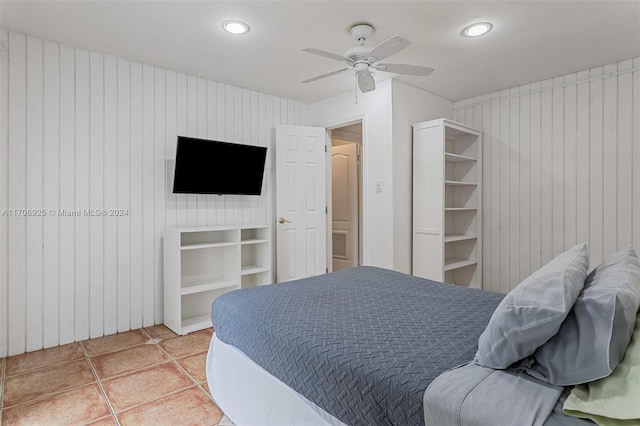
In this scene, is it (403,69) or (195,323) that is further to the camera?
(195,323)

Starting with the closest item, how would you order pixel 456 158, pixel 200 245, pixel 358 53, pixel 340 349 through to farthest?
pixel 340 349
pixel 358 53
pixel 200 245
pixel 456 158

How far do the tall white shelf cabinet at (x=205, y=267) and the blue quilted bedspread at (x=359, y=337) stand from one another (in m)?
1.43

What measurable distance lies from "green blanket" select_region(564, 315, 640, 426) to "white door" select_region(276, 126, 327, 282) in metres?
3.39

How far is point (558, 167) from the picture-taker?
3693mm

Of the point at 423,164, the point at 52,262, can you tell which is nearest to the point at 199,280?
the point at 52,262

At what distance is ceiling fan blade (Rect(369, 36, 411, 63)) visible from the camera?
2156mm

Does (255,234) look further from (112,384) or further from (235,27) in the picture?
(235,27)

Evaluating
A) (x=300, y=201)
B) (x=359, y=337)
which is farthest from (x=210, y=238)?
(x=359, y=337)

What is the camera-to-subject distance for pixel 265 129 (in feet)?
13.8

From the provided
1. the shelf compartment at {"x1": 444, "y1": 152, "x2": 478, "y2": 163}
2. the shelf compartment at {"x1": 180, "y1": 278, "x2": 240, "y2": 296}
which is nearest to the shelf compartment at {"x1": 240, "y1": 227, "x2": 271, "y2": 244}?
the shelf compartment at {"x1": 180, "y1": 278, "x2": 240, "y2": 296}

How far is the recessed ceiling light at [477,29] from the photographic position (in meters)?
2.59

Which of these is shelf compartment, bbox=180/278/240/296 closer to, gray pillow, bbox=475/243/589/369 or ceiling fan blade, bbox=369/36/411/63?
ceiling fan blade, bbox=369/36/411/63

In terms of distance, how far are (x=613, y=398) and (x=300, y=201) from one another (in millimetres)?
3542

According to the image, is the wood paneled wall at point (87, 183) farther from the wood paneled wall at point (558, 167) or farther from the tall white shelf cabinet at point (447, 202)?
the wood paneled wall at point (558, 167)
